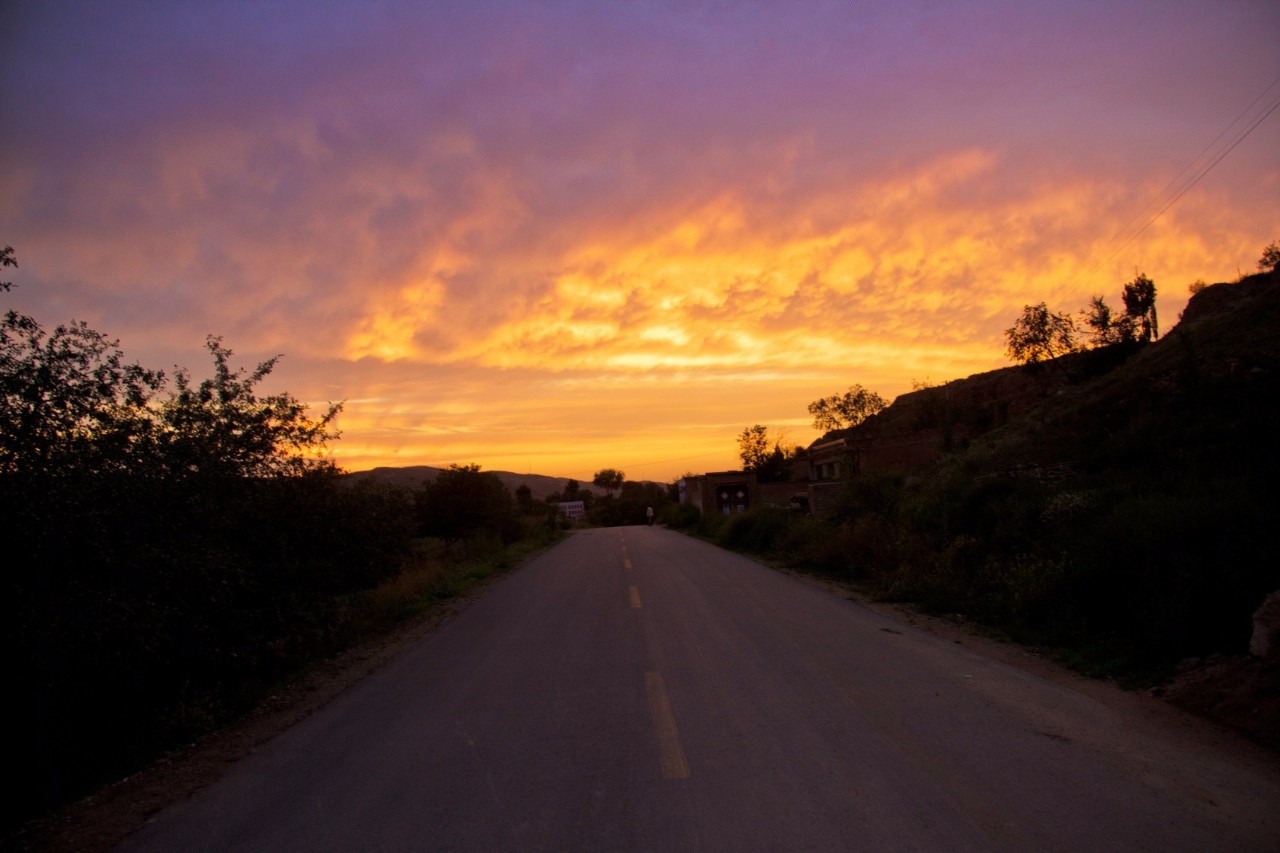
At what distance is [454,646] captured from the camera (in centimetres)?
Answer: 1063

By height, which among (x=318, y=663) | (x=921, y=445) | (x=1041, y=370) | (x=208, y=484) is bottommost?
(x=318, y=663)

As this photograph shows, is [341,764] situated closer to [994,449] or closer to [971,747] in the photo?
[971,747]

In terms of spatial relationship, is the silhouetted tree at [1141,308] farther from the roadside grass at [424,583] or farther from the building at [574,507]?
the building at [574,507]

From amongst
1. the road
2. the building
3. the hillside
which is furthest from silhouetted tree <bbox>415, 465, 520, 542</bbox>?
the building

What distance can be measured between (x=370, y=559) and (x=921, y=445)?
3481cm

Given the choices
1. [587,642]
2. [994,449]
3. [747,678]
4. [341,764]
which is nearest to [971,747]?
[747,678]

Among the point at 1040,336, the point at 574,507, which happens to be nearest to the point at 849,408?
the point at 1040,336

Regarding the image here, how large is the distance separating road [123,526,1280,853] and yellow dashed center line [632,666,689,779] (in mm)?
26

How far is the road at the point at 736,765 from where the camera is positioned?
13.7 feet

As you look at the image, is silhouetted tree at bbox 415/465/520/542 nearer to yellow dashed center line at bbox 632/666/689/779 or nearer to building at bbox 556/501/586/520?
yellow dashed center line at bbox 632/666/689/779

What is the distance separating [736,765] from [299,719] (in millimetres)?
4742

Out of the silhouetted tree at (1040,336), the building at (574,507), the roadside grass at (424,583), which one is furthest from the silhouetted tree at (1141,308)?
the building at (574,507)

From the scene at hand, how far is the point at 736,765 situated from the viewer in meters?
5.17

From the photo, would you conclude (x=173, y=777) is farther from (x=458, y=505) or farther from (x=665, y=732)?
(x=458, y=505)
